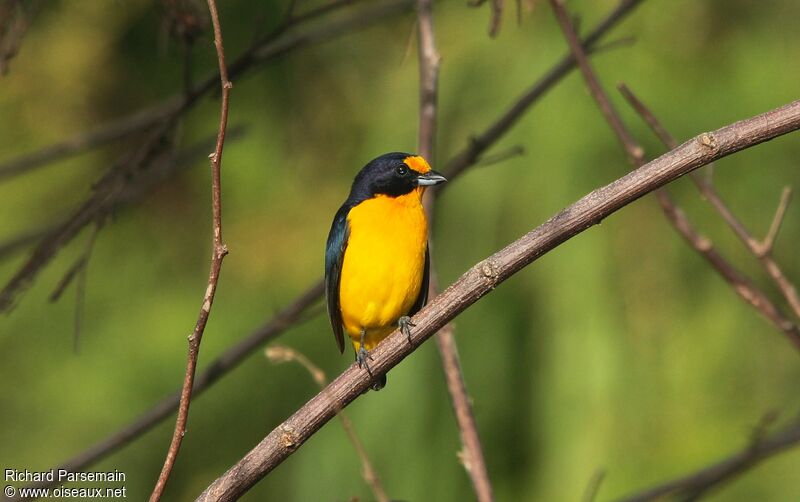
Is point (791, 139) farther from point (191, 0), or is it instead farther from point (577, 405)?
point (191, 0)

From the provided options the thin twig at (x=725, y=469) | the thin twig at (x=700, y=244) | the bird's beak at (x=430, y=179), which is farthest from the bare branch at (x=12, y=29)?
the thin twig at (x=725, y=469)

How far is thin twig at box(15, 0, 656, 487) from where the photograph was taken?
331cm

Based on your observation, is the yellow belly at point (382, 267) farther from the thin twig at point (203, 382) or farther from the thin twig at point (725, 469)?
the thin twig at point (725, 469)

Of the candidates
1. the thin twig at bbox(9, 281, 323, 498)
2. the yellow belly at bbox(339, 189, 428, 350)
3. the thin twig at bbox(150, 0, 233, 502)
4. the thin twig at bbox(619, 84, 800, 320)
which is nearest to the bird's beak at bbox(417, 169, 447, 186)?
the yellow belly at bbox(339, 189, 428, 350)

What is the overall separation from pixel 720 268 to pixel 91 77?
334 cm

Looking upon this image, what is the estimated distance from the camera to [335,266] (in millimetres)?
3717

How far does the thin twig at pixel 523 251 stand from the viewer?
2037mm

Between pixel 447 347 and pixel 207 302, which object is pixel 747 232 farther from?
pixel 207 302

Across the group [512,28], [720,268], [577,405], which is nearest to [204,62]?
[512,28]

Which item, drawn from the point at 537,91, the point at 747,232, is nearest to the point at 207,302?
the point at 747,232

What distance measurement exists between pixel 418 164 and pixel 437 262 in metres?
0.67

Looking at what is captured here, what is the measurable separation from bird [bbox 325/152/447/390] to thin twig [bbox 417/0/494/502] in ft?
0.33

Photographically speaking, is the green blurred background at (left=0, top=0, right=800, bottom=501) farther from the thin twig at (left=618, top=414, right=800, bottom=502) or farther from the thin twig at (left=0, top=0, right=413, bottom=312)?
the thin twig at (left=618, top=414, right=800, bottom=502)

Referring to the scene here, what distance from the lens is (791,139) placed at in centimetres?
425
